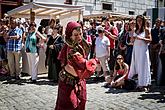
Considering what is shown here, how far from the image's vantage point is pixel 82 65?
4559mm

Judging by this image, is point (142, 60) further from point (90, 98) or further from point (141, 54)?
point (90, 98)

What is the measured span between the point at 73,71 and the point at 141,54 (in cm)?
459

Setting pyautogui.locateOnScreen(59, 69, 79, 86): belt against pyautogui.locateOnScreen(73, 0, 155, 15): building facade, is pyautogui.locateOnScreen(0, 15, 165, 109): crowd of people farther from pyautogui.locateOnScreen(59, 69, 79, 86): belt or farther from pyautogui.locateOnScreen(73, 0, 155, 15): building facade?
pyautogui.locateOnScreen(73, 0, 155, 15): building facade

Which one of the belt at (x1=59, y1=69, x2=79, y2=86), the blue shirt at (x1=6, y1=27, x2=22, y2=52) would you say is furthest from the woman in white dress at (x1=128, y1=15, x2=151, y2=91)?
the belt at (x1=59, y1=69, x2=79, y2=86)

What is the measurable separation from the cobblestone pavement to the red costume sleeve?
2.87m

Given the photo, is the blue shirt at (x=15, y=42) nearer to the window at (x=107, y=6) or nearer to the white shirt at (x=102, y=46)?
the white shirt at (x=102, y=46)

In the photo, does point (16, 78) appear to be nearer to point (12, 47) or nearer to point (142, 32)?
point (12, 47)

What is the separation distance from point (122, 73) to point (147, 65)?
3.09 ft

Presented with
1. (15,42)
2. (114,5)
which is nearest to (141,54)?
(15,42)

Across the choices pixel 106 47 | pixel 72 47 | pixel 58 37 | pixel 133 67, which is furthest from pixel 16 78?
pixel 72 47

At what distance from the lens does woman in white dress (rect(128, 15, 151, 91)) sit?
8875 mm

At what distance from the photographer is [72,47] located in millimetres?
4746

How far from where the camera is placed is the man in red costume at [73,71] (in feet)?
15.3

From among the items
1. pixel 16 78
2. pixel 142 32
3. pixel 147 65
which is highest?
pixel 142 32
